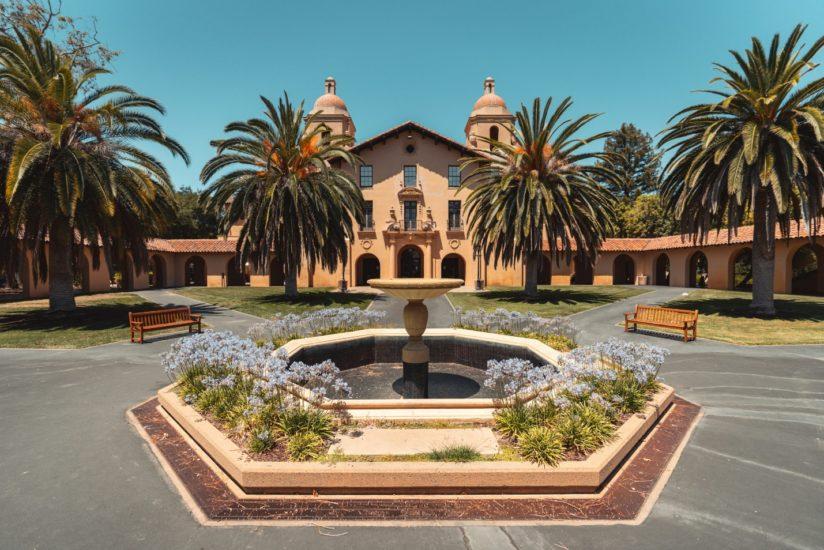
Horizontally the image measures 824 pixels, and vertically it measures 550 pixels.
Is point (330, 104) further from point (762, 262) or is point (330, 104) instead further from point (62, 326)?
point (762, 262)

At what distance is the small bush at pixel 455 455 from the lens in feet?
14.0

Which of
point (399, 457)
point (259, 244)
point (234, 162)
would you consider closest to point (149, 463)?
point (399, 457)

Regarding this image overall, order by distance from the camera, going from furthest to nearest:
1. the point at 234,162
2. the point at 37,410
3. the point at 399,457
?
1. the point at 234,162
2. the point at 37,410
3. the point at 399,457

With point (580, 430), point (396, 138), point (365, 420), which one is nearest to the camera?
point (580, 430)

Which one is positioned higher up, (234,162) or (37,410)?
(234,162)

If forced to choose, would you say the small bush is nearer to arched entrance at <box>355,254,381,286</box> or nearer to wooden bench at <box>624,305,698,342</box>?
wooden bench at <box>624,305,698,342</box>

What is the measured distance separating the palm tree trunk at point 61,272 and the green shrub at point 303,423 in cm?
1604

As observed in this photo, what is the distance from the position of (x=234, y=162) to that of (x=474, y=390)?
743 inches

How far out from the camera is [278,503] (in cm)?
392

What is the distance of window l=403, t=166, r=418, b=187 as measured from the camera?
109 feet

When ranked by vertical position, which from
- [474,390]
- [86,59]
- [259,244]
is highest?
[86,59]

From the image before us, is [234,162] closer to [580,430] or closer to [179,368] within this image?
[179,368]

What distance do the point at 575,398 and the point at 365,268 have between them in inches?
1236

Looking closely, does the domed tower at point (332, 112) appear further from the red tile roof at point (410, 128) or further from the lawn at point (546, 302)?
the lawn at point (546, 302)
